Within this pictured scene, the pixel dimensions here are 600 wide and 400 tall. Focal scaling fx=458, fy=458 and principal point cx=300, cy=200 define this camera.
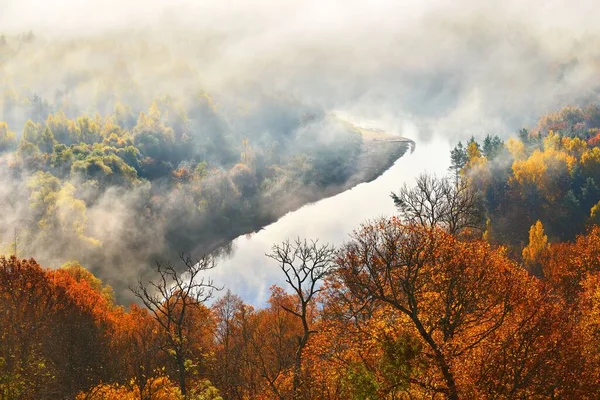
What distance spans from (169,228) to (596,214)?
156979 mm

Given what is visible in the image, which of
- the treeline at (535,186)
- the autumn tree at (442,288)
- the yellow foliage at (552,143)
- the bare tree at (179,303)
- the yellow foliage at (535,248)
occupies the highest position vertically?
the yellow foliage at (552,143)

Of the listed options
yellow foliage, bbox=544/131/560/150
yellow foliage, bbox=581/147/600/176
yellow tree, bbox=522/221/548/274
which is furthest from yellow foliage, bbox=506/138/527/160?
yellow tree, bbox=522/221/548/274

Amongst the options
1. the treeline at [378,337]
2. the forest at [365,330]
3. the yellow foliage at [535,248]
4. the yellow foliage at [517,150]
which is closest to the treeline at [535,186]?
the yellow foliage at [517,150]

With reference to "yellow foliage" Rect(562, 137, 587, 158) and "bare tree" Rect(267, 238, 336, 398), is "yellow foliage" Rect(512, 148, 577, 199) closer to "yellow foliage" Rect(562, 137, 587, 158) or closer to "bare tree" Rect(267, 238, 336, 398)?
"yellow foliage" Rect(562, 137, 587, 158)

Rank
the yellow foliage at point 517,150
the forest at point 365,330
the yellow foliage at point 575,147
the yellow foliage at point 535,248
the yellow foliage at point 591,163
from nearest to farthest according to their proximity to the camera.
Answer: the forest at point 365,330
the yellow foliage at point 535,248
the yellow foliage at point 591,163
the yellow foliage at point 575,147
the yellow foliage at point 517,150

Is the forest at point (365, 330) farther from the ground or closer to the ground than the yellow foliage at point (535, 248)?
closer to the ground

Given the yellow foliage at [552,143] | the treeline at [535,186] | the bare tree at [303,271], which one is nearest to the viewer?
the bare tree at [303,271]

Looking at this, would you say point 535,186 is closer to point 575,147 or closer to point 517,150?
point 517,150

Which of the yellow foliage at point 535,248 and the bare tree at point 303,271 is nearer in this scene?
the bare tree at point 303,271

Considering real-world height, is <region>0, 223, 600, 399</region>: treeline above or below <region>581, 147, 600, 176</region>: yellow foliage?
below

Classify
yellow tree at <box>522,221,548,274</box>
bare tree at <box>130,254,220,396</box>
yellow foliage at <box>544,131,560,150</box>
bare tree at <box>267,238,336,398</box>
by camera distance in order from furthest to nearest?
yellow foliage at <box>544,131,560,150</box>
yellow tree at <box>522,221,548,274</box>
bare tree at <box>267,238,336,398</box>
bare tree at <box>130,254,220,396</box>

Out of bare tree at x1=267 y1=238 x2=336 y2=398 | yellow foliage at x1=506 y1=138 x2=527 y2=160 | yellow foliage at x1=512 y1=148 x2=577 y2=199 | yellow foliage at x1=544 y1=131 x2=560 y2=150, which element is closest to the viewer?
bare tree at x1=267 y1=238 x2=336 y2=398

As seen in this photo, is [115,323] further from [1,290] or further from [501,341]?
[501,341]

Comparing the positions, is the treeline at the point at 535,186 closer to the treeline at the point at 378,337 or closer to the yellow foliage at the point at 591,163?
the yellow foliage at the point at 591,163
